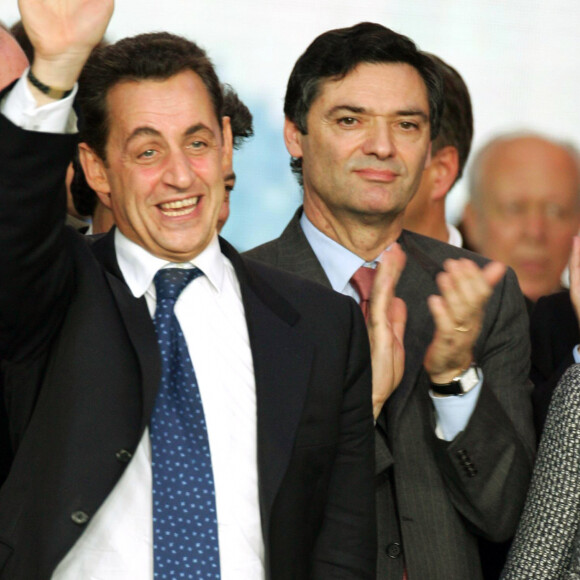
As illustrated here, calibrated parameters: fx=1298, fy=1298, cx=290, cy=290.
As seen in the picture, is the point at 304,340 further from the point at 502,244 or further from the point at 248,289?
the point at 502,244

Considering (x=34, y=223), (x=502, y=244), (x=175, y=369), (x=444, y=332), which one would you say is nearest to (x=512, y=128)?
(x=502, y=244)

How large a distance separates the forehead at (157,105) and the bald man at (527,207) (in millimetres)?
1564

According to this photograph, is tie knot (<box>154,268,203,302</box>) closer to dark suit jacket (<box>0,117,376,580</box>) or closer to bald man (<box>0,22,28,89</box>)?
dark suit jacket (<box>0,117,376,580</box>)

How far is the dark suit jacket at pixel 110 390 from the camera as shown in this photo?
2.02 meters

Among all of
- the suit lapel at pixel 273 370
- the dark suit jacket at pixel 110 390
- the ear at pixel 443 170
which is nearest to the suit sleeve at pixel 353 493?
the dark suit jacket at pixel 110 390

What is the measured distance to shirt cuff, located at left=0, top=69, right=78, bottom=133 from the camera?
1950 millimetres

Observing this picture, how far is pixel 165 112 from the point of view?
7.82ft

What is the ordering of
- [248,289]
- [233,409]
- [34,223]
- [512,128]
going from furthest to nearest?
[512,128] → [248,289] → [233,409] → [34,223]

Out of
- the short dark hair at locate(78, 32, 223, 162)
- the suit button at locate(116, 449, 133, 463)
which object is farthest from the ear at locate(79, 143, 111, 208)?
the suit button at locate(116, 449, 133, 463)

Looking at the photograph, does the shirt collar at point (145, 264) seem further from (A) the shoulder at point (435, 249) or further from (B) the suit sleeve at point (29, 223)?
(A) the shoulder at point (435, 249)

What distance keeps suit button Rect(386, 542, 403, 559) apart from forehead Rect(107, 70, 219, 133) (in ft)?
3.13

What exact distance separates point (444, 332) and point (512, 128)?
136cm

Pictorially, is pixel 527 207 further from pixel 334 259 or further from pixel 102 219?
pixel 102 219

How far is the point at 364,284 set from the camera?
2926mm
